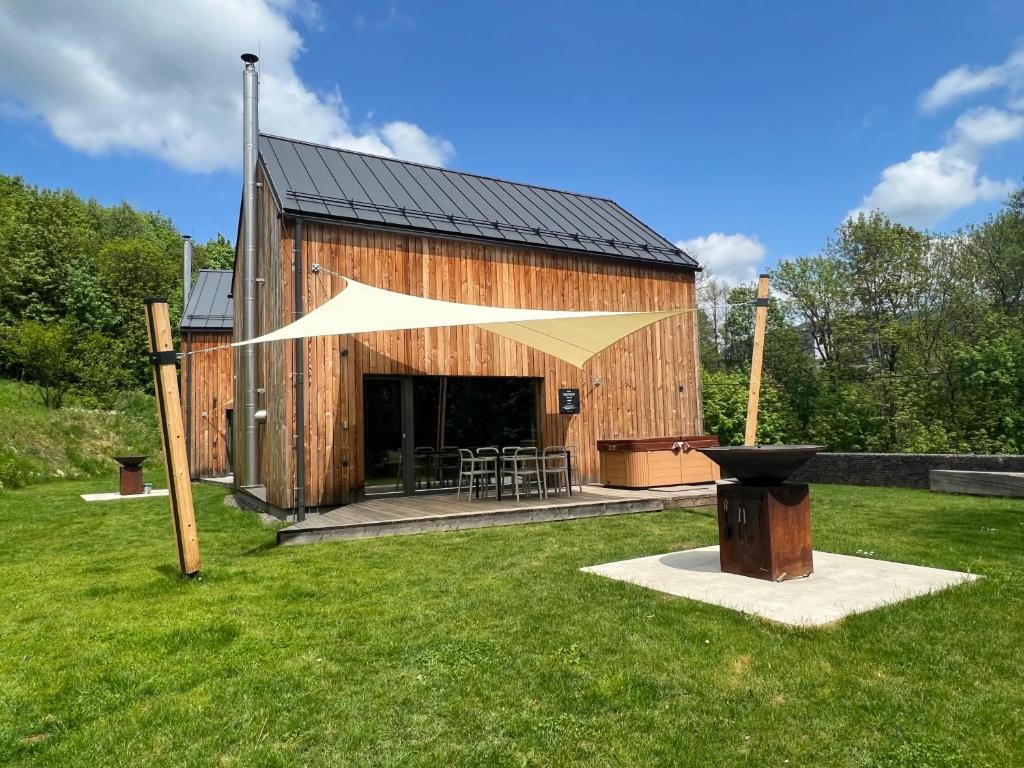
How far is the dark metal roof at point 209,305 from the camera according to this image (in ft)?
47.5

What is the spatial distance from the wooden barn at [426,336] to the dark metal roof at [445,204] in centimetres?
3

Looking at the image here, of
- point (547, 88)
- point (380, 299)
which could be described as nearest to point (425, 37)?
point (547, 88)

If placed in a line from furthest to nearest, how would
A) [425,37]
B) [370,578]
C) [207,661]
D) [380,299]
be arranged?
[425,37]
[380,299]
[370,578]
[207,661]

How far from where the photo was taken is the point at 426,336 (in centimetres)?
827

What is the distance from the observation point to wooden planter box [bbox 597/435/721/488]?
8.67 m

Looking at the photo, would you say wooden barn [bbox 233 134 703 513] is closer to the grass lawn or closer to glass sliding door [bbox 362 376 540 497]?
glass sliding door [bbox 362 376 540 497]

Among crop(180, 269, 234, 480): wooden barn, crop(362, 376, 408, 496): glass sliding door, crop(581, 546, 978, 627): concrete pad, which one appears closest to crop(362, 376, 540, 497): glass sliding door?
crop(362, 376, 408, 496): glass sliding door

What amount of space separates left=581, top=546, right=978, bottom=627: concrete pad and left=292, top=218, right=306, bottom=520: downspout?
3727 mm

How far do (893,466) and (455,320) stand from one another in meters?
7.99

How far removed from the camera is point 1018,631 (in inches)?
116

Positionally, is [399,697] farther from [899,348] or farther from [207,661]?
[899,348]

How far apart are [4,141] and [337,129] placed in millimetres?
23078

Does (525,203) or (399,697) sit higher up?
(525,203)

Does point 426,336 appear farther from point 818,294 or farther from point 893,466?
point 818,294
